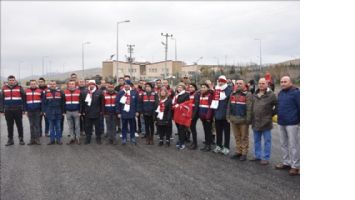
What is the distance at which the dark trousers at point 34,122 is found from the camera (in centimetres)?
918

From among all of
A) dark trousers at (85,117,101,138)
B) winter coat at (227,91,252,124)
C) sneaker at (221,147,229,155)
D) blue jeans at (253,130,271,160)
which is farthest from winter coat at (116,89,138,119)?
blue jeans at (253,130,271,160)

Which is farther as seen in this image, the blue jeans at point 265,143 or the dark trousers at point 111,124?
the dark trousers at point 111,124

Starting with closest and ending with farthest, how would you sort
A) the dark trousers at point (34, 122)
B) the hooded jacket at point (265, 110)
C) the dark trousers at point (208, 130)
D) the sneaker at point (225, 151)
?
1. the hooded jacket at point (265, 110)
2. the sneaker at point (225, 151)
3. the dark trousers at point (208, 130)
4. the dark trousers at point (34, 122)

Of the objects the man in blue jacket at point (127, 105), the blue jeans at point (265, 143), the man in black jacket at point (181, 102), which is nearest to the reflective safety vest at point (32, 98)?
the man in blue jacket at point (127, 105)

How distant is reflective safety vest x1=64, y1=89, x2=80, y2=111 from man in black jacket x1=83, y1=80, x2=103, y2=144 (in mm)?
242

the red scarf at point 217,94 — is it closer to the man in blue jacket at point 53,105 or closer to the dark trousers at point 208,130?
the dark trousers at point 208,130

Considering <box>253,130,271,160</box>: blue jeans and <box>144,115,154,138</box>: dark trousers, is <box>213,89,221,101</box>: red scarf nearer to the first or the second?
<box>253,130,271,160</box>: blue jeans

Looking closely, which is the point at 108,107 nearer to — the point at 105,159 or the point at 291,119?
the point at 105,159

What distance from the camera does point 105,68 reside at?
6656cm

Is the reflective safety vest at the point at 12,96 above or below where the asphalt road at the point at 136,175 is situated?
above

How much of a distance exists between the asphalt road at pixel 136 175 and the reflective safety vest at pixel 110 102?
4.09 ft

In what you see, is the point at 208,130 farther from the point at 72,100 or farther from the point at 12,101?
the point at 12,101
